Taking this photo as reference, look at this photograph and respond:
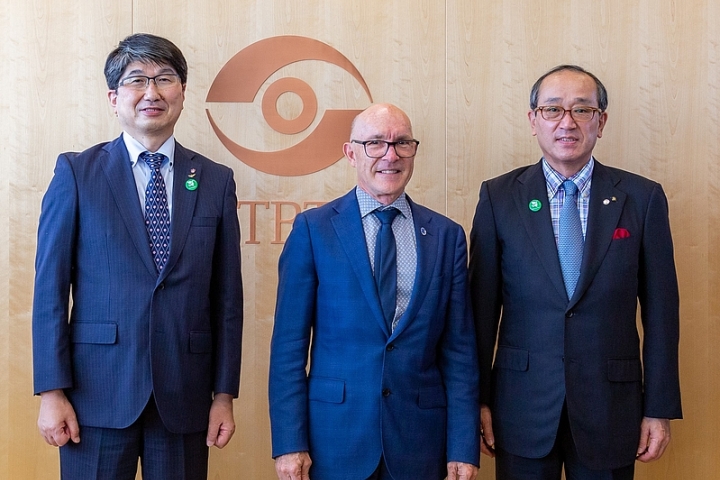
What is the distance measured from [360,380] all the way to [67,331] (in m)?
0.91

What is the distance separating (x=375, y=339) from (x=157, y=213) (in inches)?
31.4

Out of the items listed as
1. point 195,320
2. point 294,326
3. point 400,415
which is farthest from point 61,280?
point 400,415

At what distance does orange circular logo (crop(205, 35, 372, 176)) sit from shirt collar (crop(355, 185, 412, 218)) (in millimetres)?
1101

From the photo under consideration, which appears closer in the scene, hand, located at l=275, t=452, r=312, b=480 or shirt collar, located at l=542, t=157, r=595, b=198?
hand, located at l=275, t=452, r=312, b=480

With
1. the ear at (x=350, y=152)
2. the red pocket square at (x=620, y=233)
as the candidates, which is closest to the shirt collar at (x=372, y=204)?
the ear at (x=350, y=152)

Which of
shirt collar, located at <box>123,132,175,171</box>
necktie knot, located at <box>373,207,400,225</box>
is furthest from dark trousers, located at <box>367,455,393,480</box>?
shirt collar, located at <box>123,132,175,171</box>

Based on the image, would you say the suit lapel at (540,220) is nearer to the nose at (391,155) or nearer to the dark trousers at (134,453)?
the nose at (391,155)

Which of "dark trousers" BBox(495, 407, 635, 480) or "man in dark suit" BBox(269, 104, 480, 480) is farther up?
"man in dark suit" BBox(269, 104, 480, 480)

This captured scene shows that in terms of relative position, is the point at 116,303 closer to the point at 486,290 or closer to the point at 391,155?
the point at 391,155

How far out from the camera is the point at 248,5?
11.4ft

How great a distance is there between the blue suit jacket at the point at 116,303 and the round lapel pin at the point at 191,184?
0.08 ft

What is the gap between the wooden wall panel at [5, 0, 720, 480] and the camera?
11.4 feet

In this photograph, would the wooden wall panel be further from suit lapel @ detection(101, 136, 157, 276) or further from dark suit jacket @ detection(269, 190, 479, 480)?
dark suit jacket @ detection(269, 190, 479, 480)

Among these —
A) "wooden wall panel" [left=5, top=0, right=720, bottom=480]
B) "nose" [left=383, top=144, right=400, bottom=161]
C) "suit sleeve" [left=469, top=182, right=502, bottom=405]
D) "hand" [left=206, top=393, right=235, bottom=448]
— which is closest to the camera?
"nose" [left=383, top=144, right=400, bottom=161]
